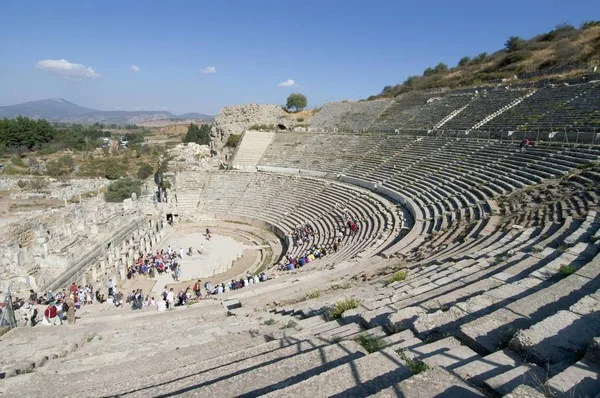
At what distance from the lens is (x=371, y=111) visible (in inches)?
1617

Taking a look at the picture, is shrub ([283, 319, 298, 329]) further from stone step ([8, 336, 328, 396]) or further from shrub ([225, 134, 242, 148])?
shrub ([225, 134, 242, 148])

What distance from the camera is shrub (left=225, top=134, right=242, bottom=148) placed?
39256 mm

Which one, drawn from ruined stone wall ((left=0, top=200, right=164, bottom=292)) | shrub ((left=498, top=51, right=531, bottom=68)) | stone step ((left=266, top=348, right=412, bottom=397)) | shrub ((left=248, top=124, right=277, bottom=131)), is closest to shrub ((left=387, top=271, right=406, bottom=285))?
stone step ((left=266, top=348, right=412, bottom=397))

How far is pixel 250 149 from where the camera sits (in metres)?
36.7

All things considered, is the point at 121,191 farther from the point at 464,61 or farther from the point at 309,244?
the point at 464,61

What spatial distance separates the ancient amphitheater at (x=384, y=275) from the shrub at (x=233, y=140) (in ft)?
30.9


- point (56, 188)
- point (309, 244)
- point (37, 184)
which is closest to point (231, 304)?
point (309, 244)

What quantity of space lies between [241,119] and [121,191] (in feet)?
52.2

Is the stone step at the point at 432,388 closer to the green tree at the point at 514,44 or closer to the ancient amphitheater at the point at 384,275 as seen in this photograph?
the ancient amphitheater at the point at 384,275

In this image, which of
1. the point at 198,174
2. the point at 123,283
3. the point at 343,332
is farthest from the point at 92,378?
the point at 198,174

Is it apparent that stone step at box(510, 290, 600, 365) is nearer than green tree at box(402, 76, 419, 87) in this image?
Yes

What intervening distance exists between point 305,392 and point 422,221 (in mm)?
13424

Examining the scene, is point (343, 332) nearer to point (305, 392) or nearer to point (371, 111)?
point (305, 392)

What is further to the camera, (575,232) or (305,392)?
(575,232)
